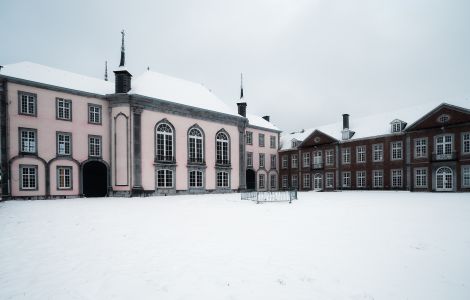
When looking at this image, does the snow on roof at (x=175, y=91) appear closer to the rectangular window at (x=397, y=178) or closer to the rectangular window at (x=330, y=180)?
the rectangular window at (x=330, y=180)

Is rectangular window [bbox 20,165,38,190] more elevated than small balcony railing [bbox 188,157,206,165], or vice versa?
small balcony railing [bbox 188,157,206,165]

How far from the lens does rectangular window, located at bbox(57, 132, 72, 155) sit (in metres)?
24.1

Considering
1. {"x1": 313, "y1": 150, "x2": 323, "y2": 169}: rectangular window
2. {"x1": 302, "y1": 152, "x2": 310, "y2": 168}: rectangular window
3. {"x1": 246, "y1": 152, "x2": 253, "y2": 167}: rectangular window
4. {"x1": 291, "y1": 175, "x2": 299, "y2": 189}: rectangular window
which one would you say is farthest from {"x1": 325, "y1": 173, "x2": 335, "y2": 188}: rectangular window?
{"x1": 246, "y1": 152, "x2": 253, "y2": 167}: rectangular window

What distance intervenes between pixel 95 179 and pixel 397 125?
3506cm

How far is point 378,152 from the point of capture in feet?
116

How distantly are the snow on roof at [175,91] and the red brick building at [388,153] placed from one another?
16.0 metres

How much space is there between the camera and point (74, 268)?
18.1ft

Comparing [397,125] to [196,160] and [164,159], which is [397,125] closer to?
[196,160]

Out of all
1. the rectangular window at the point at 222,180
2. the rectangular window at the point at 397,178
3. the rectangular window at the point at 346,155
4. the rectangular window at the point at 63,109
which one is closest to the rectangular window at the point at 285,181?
the rectangular window at the point at 346,155

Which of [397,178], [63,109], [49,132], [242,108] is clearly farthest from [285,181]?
[49,132]

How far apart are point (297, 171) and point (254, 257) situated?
39.2 m

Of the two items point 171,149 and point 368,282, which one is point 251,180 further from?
point 368,282

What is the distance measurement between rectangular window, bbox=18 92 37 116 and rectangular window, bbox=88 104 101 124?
4.32 metres

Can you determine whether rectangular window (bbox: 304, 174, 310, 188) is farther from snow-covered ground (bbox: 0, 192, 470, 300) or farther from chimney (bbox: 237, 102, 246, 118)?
snow-covered ground (bbox: 0, 192, 470, 300)
